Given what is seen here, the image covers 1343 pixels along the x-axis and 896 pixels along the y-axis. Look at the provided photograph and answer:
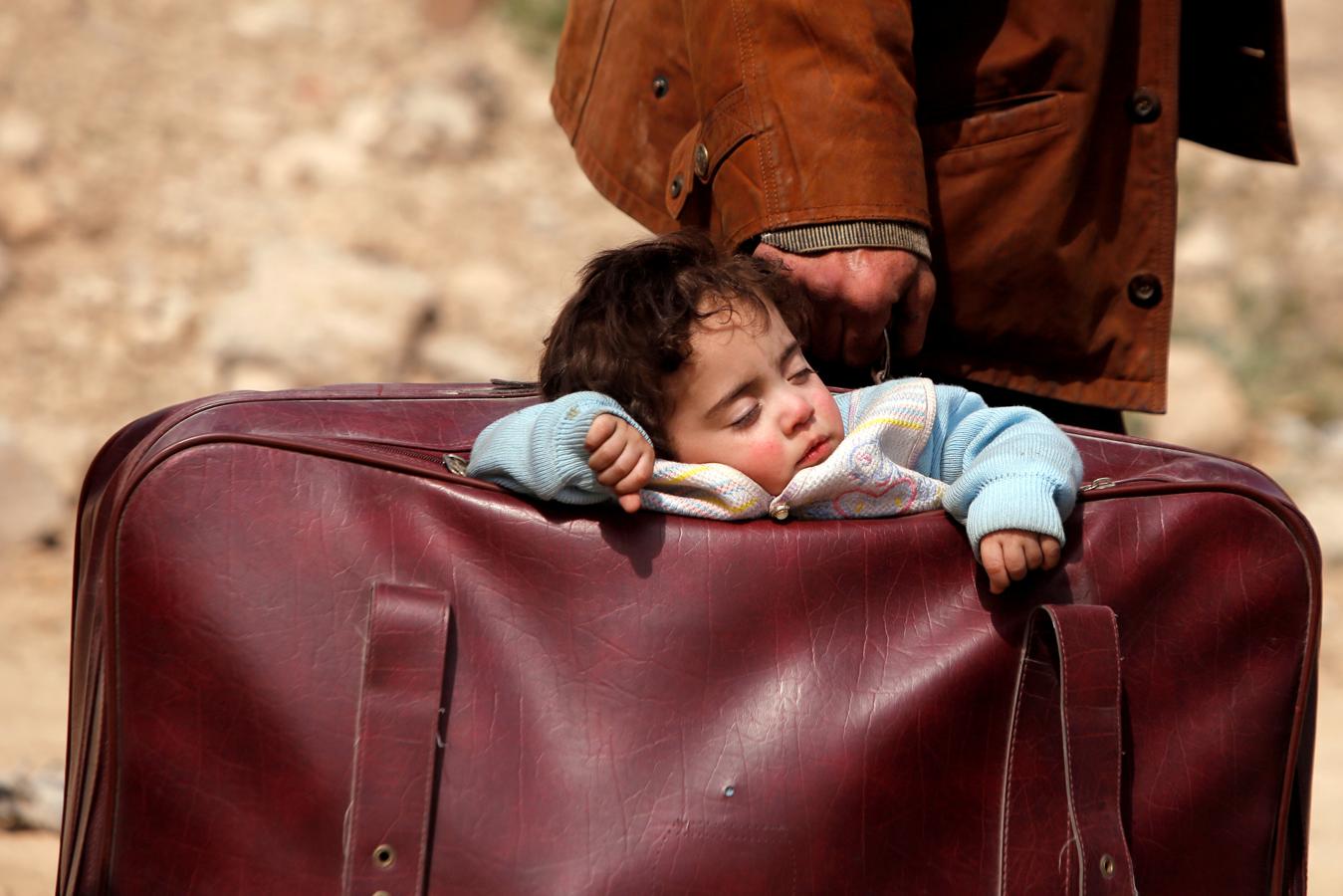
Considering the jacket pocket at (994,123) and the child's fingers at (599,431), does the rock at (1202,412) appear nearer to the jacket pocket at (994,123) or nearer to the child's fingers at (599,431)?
the jacket pocket at (994,123)

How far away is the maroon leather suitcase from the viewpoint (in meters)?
1.59

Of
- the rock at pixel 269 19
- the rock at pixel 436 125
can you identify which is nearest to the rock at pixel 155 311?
the rock at pixel 436 125

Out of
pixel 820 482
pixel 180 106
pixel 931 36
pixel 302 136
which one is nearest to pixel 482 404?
pixel 820 482

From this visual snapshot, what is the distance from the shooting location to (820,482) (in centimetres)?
178

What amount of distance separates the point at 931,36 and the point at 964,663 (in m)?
0.88

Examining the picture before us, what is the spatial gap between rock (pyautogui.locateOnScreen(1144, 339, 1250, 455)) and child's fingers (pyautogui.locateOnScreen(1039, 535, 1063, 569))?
3.77 m

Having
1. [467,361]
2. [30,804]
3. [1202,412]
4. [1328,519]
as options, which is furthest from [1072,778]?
[1202,412]

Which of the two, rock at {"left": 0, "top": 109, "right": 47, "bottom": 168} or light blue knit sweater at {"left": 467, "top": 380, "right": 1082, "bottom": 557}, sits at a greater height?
rock at {"left": 0, "top": 109, "right": 47, "bottom": 168}

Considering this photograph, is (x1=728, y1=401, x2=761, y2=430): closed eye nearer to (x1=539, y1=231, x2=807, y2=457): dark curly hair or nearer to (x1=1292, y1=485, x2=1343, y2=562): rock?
(x1=539, y1=231, x2=807, y2=457): dark curly hair

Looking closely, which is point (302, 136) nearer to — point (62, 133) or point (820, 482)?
point (62, 133)

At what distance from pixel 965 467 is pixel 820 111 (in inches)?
18.9

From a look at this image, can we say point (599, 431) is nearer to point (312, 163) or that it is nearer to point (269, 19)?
point (312, 163)

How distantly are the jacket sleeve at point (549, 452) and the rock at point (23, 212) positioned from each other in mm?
4966

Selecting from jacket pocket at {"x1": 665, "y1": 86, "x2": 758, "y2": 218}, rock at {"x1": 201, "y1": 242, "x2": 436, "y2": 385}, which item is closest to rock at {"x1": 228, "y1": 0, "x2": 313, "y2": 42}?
rock at {"x1": 201, "y1": 242, "x2": 436, "y2": 385}
